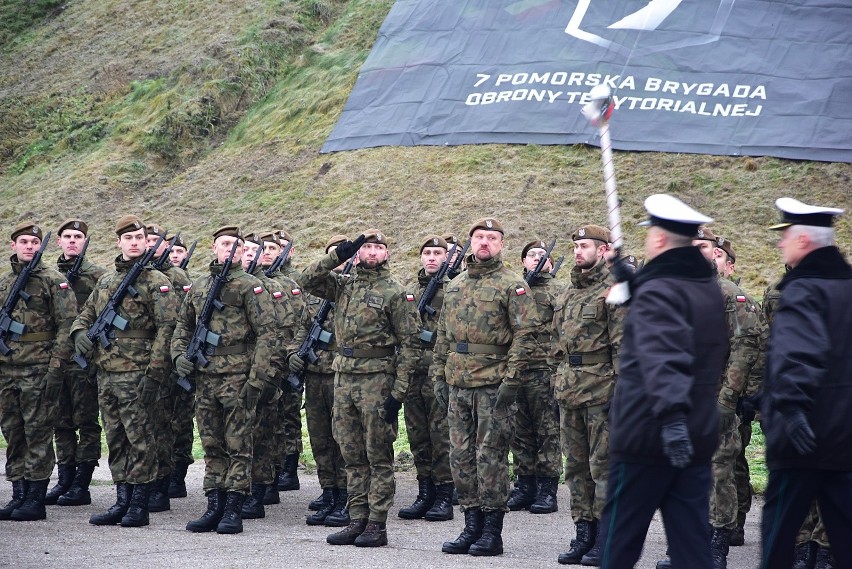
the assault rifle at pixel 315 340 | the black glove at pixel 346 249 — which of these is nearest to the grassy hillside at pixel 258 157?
the assault rifle at pixel 315 340

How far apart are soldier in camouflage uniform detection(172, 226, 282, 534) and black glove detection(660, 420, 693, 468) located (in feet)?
15.2

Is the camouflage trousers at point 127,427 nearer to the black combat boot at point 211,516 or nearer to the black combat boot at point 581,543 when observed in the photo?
the black combat boot at point 211,516

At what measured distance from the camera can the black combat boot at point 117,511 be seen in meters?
9.24

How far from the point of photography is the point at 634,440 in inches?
203

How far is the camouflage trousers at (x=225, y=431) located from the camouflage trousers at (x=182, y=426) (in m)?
1.95

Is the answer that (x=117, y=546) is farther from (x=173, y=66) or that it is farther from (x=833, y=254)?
(x=173, y=66)

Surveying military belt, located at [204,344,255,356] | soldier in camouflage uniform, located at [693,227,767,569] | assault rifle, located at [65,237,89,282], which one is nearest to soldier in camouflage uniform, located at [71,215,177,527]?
military belt, located at [204,344,255,356]

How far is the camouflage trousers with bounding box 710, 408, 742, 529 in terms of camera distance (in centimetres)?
801

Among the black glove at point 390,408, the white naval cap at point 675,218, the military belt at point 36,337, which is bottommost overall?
the black glove at point 390,408

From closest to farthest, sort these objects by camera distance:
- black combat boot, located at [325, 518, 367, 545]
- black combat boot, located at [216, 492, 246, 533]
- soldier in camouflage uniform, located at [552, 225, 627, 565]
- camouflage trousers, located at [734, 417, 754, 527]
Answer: soldier in camouflage uniform, located at [552, 225, 627, 565] → black combat boot, located at [325, 518, 367, 545] → camouflage trousers, located at [734, 417, 754, 527] → black combat boot, located at [216, 492, 246, 533]

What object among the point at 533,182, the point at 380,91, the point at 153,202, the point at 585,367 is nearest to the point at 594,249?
the point at 585,367

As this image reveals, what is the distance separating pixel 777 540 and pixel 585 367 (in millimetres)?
2733

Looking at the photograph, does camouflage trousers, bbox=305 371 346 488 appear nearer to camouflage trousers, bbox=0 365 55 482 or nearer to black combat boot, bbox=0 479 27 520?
camouflage trousers, bbox=0 365 55 482

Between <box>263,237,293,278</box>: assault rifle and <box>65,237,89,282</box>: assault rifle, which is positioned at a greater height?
<box>263,237,293,278</box>: assault rifle
